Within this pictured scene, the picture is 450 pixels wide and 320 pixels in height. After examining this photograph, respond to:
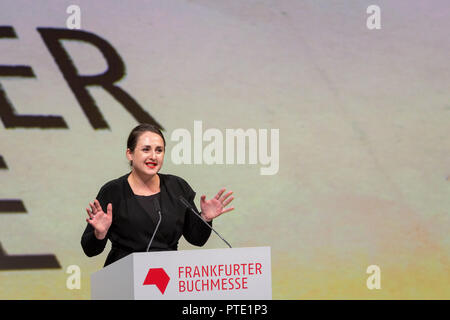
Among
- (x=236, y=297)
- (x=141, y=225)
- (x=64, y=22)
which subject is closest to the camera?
(x=236, y=297)

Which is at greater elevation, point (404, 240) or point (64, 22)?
point (64, 22)

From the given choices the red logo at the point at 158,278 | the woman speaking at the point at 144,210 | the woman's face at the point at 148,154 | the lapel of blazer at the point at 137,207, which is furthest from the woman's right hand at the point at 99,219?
the red logo at the point at 158,278

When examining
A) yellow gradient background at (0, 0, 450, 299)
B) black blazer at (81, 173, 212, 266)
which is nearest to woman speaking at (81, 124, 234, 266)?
black blazer at (81, 173, 212, 266)

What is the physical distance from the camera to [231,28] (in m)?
4.27

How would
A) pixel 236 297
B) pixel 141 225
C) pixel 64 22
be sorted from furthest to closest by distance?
pixel 64 22
pixel 141 225
pixel 236 297

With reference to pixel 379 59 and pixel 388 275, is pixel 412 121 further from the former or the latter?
pixel 388 275

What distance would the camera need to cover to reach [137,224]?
274 centimetres

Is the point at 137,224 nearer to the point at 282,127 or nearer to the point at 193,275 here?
the point at 193,275

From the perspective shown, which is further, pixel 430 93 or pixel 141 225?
pixel 430 93

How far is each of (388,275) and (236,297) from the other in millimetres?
2188

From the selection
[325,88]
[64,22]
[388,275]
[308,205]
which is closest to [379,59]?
[325,88]

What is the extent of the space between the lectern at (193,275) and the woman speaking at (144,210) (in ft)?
1.05

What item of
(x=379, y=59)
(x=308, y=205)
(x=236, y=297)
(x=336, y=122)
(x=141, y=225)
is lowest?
(x=236, y=297)

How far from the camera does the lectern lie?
2219 millimetres
